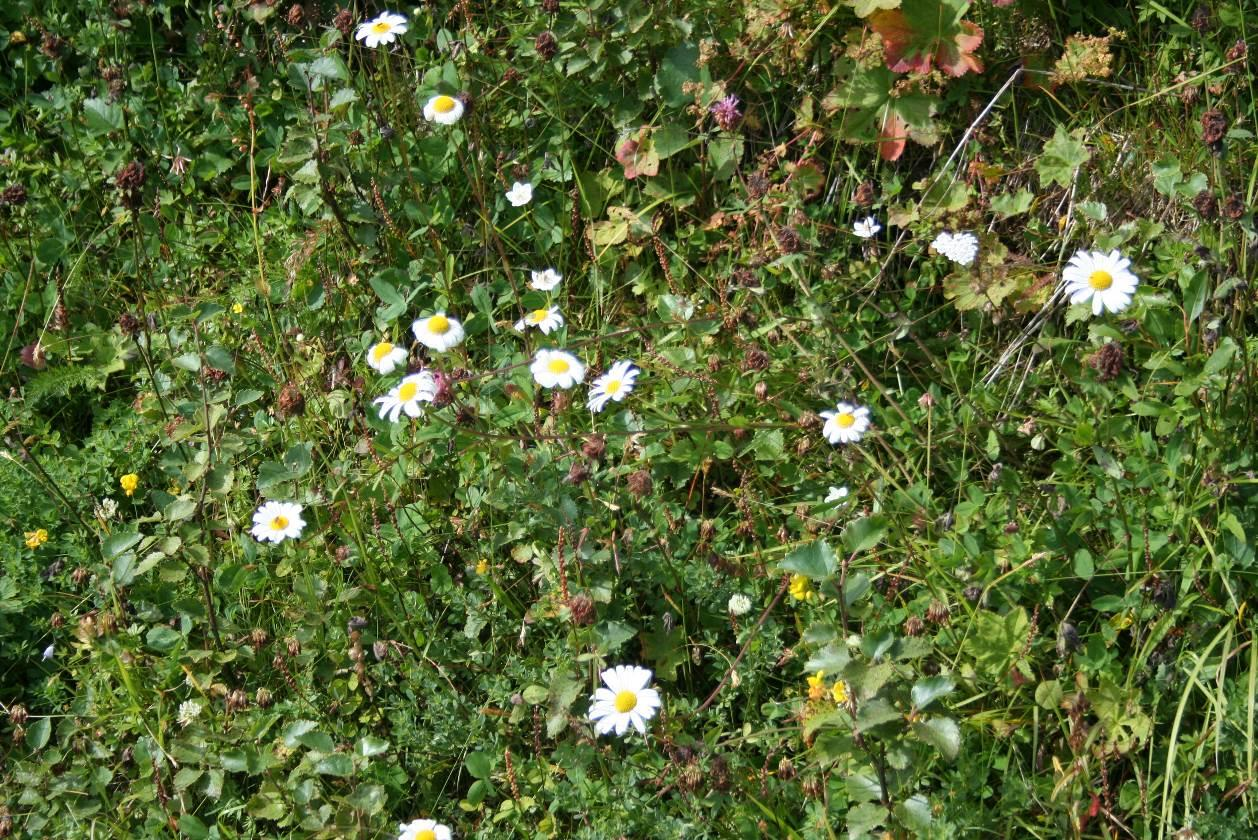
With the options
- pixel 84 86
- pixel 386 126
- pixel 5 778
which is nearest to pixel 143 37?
pixel 84 86

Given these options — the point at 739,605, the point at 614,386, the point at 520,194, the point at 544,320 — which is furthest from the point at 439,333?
the point at 739,605

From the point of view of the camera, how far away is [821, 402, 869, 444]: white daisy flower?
2.47m

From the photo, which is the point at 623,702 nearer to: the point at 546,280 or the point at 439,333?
the point at 439,333

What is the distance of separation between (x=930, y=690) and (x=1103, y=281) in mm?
846

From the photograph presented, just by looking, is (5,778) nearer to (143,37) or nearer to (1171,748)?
(1171,748)

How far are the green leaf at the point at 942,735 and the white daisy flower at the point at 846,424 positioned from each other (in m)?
0.67

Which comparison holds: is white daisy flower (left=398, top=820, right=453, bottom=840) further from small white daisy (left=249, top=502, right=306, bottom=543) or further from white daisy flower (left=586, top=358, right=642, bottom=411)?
white daisy flower (left=586, top=358, right=642, bottom=411)

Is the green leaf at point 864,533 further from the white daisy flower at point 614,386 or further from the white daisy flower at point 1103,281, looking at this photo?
the white daisy flower at point 614,386

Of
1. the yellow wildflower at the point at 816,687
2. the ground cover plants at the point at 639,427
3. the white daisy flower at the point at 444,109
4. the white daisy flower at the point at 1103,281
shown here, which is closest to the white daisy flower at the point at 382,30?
the ground cover plants at the point at 639,427

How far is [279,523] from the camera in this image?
2.60 metres

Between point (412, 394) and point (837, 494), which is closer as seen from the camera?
point (412, 394)

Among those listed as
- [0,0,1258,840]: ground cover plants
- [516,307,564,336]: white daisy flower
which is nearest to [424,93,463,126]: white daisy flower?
[0,0,1258,840]: ground cover plants

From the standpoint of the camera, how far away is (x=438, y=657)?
8.40 ft

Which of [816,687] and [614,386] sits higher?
[614,386]
